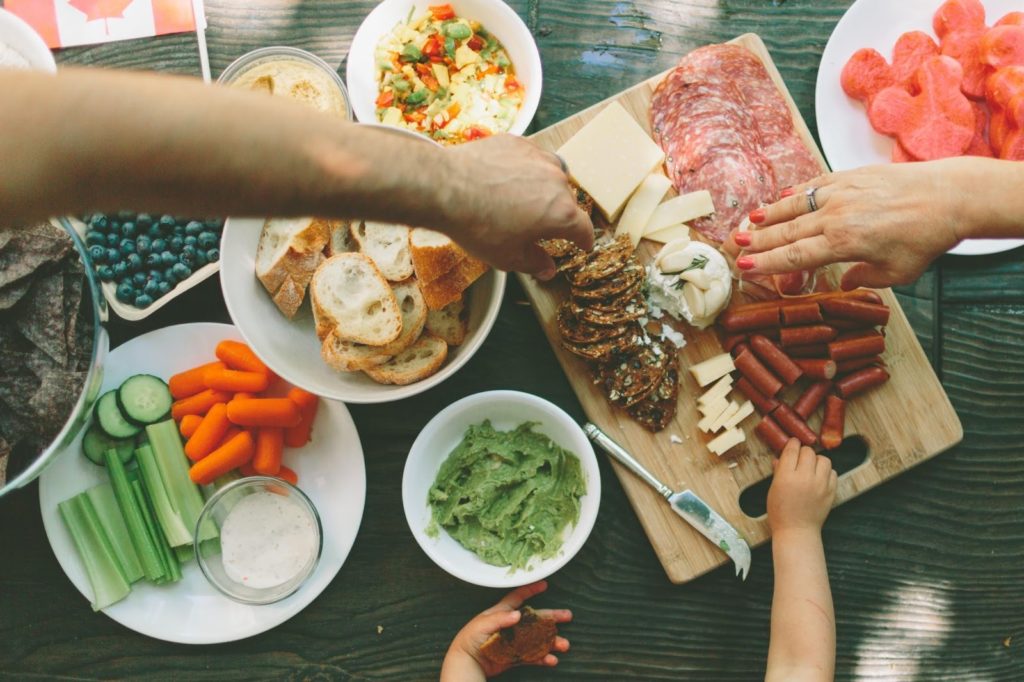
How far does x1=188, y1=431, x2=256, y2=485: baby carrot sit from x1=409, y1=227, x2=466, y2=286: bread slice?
619 mm

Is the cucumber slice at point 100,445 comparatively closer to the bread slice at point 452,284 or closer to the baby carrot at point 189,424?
the baby carrot at point 189,424

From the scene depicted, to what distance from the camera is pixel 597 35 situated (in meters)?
2.00

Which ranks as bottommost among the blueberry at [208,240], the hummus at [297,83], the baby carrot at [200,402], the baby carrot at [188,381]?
the baby carrot at [200,402]

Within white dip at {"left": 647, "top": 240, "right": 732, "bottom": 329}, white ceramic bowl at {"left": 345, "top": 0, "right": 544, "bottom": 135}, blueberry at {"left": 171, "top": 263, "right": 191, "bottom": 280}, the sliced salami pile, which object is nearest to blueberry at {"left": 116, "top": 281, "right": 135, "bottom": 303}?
blueberry at {"left": 171, "top": 263, "right": 191, "bottom": 280}

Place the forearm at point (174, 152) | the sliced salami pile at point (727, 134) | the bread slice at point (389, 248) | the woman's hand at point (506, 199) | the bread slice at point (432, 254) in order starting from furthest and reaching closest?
1. the sliced salami pile at point (727, 134)
2. the bread slice at point (389, 248)
3. the bread slice at point (432, 254)
4. the woman's hand at point (506, 199)
5. the forearm at point (174, 152)

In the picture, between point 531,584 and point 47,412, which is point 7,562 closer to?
point 47,412

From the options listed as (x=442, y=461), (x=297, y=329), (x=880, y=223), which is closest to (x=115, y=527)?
(x=297, y=329)

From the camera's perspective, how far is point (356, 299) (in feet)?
5.23

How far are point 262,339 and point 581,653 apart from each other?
1116 mm

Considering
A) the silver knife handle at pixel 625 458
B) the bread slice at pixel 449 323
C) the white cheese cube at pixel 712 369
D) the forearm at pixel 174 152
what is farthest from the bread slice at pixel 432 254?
the white cheese cube at pixel 712 369

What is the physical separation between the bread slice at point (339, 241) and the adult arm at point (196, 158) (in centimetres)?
58

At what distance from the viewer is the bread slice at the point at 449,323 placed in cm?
168

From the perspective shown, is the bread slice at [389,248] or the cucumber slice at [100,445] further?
the cucumber slice at [100,445]

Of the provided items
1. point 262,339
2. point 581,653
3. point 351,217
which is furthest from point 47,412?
point 581,653
